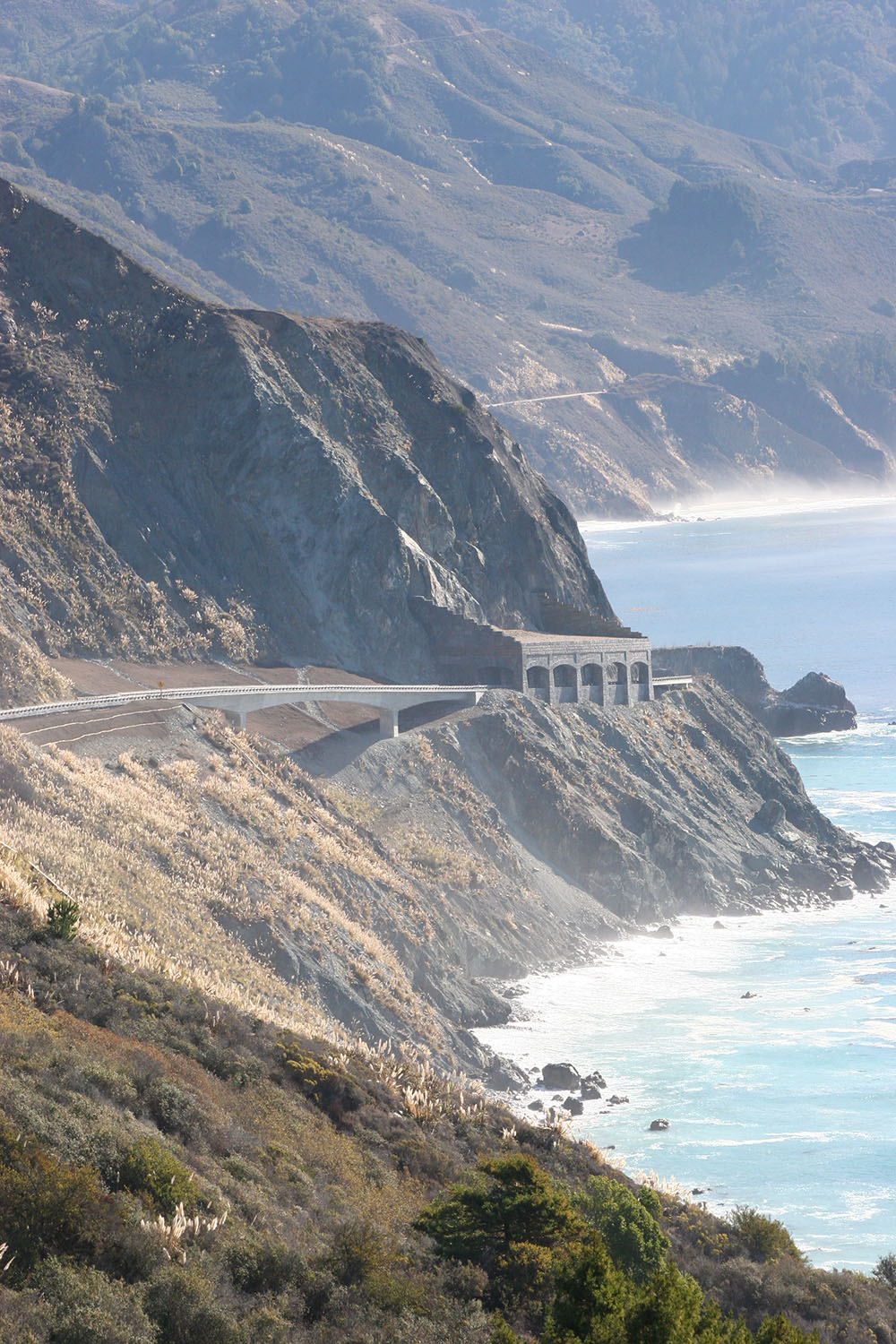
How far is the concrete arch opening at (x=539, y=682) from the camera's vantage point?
3068 inches

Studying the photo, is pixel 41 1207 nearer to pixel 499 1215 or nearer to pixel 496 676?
pixel 499 1215

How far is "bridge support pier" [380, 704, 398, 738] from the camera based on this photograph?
6906cm

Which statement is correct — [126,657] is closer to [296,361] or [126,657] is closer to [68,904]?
[296,361]

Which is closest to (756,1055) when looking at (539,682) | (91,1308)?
(539,682)

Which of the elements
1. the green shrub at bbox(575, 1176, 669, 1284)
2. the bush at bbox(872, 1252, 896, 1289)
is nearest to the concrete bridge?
the green shrub at bbox(575, 1176, 669, 1284)

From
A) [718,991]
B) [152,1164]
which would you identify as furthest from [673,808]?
[152,1164]

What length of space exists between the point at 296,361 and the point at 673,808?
102 feet

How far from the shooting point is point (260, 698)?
6338 centimetres

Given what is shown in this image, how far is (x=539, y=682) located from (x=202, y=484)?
19201 mm

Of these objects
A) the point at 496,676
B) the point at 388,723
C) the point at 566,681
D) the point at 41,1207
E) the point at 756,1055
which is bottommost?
the point at 756,1055

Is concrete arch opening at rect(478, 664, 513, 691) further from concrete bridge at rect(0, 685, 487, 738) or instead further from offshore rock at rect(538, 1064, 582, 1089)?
offshore rock at rect(538, 1064, 582, 1089)

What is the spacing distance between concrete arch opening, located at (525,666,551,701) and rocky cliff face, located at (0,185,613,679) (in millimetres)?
5173

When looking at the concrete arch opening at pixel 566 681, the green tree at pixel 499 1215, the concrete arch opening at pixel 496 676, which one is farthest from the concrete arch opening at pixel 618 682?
the green tree at pixel 499 1215

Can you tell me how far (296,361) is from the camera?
279 feet
